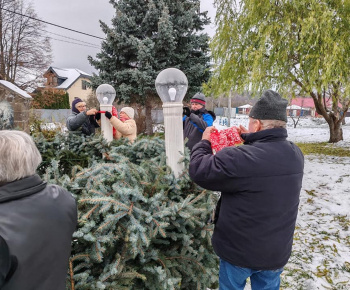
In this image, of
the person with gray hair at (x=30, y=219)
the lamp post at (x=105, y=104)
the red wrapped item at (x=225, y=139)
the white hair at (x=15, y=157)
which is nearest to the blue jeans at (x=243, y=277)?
the red wrapped item at (x=225, y=139)

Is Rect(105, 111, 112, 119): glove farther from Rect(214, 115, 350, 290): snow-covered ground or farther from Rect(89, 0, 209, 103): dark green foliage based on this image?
Rect(89, 0, 209, 103): dark green foliage

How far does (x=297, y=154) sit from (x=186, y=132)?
94.9 inches

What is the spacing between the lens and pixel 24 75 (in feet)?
61.4

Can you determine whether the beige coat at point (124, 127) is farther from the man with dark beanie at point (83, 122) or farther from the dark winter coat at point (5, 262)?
the dark winter coat at point (5, 262)

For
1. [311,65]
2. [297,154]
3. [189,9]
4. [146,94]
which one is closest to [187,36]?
[189,9]

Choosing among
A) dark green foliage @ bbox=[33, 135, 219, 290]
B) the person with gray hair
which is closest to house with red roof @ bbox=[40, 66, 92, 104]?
dark green foliage @ bbox=[33, 135, 219, 290]

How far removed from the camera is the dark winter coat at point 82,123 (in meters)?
3.31

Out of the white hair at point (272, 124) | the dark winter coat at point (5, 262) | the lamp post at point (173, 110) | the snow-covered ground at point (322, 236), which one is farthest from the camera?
the snow-covered ground at point (322, 236)

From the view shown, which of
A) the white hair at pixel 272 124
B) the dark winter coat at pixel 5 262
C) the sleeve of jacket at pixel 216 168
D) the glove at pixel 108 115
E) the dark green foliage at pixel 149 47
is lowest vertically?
the dark winter coat at pixel 5 262

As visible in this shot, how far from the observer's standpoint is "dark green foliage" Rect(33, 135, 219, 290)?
1.59 m

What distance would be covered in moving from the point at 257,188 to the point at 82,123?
2.57 m

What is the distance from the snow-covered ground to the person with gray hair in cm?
255

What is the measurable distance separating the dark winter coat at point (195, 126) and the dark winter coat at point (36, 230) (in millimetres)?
2373

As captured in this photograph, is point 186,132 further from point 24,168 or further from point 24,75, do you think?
point 24,75
